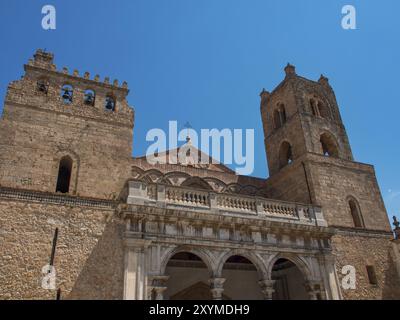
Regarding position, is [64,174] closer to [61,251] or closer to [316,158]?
[61,251]

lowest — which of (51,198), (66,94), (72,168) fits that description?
(51,198)

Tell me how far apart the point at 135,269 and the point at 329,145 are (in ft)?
43.0

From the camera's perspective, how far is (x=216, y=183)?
18.2 meters

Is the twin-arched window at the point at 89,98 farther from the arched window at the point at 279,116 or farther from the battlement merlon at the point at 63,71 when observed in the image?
the arched window at the point at 279,116

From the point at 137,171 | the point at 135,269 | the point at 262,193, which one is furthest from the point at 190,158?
the point at 135,269

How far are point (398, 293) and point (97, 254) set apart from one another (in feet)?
41.6

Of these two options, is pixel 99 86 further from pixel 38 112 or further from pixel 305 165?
pixel 305 165

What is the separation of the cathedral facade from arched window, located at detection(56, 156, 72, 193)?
0.12 ft

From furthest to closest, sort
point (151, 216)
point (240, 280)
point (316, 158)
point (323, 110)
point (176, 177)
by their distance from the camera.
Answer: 1. point (323, 110)
2. point (176, 177)
3. point (316, 158)
4. point (240, 280)
5. point (151, 216)

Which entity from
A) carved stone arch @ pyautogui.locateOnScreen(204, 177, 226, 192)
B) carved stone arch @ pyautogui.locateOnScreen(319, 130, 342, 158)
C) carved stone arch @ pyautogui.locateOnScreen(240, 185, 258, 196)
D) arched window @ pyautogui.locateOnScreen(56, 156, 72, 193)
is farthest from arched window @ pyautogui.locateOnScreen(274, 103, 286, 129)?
arched window @ pyautogui.locateOnScreen(56, 156, 72, 193)

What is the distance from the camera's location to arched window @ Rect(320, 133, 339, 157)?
62.8 ft

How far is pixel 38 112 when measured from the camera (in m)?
13.5
